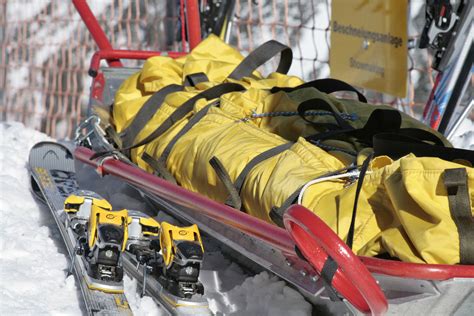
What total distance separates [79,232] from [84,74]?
3416 millimetres

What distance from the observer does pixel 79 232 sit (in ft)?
10.4

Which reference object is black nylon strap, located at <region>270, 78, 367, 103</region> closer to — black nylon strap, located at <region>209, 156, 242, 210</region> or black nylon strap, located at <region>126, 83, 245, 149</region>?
black nylon strap, located at <region>126, 83, 245, 149</region>

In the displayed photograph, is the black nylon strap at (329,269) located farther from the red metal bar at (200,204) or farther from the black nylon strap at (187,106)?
the black nylon strap at (187,106)

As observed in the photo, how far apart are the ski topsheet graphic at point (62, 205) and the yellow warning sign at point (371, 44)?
75.9 inches

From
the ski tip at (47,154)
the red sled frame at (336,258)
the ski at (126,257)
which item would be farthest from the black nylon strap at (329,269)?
the ski tip at (47,154)

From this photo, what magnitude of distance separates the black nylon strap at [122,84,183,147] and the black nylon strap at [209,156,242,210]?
0.86 metres

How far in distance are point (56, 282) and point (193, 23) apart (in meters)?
2.14

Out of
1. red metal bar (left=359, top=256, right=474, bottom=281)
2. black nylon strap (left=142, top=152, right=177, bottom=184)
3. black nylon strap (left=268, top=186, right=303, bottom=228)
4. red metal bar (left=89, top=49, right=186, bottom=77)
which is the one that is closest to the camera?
red metal bar (left=359, top=256, right=474, bottom=281)

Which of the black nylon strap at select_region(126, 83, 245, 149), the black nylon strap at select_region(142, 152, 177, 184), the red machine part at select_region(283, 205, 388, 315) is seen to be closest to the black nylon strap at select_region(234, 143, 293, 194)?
the black nylon strap at select_region(142, 152, 177, 184)

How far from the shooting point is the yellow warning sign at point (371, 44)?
16.6 feet

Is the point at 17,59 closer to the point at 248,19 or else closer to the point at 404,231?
the point at 248,19

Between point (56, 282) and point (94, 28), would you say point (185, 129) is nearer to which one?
point (56, 282)

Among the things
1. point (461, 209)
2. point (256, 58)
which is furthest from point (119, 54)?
point (461, 209)

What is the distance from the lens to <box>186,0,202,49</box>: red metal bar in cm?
474
